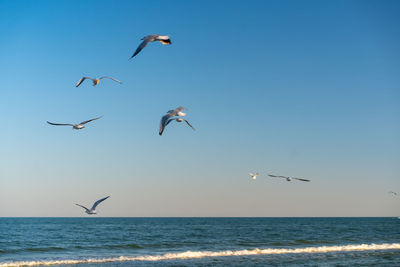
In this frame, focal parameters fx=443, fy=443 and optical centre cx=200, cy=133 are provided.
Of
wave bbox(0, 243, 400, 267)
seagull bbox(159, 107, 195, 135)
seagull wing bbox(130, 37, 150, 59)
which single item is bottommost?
wave bbox(0, 243, 400, 267)

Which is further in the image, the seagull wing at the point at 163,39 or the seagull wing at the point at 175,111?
the seagull wing at the point at 175,111

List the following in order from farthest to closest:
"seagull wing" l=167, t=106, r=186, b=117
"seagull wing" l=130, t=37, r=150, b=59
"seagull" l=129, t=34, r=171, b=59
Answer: "seagull wing" l=167, t=106, r=186, b=117 → "seagull" l=129, t=34, r=171, b=59 → "seagull wing" l=130, t=37, r=150, b=59

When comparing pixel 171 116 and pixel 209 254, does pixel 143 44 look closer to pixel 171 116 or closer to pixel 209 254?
pixel 171 116

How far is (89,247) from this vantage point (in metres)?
37.2

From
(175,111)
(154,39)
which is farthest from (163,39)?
(175,111)

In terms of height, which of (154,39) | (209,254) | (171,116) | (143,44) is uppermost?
(154,39)

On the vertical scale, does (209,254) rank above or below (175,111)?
below

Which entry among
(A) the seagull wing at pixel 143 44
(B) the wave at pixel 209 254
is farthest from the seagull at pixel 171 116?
(B) the wave at pixel 209 254

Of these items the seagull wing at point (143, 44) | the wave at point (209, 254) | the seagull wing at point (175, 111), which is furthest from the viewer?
the wave at point (209, 254)

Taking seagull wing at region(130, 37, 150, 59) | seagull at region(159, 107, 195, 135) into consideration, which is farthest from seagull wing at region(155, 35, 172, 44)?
seagull at region(159, 107, 195, 135)

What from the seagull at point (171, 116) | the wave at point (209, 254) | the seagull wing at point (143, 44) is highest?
the seagull wing at point (143, 44)

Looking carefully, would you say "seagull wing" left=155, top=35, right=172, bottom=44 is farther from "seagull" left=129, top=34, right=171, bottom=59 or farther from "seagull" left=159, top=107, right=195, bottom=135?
"seagull" left=159, top=107, right=195, bottom=135

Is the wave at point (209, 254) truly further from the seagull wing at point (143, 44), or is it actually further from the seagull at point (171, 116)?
the seagull wing at point (143, 44)

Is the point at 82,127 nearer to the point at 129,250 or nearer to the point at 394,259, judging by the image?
the point at 129,250
